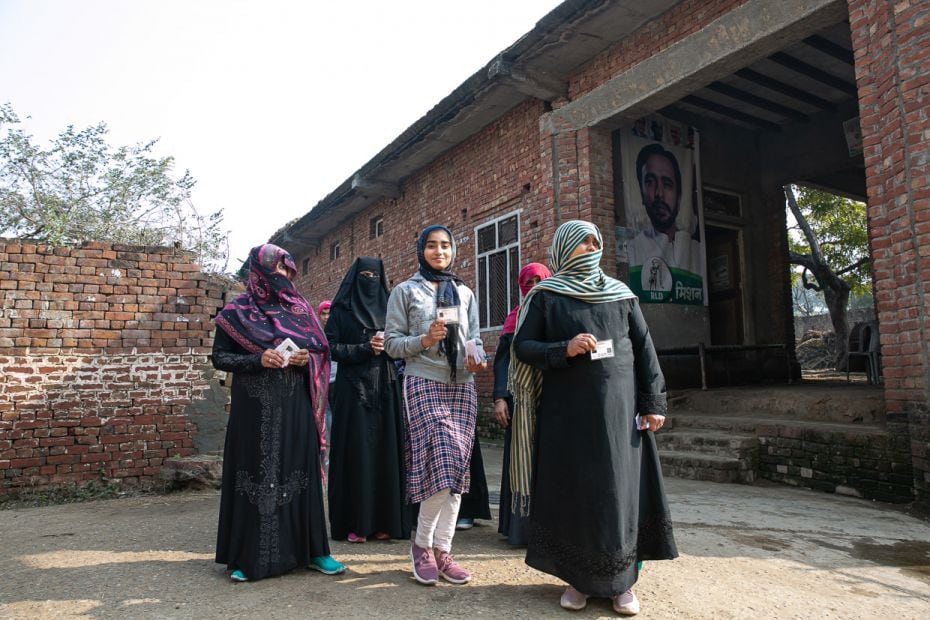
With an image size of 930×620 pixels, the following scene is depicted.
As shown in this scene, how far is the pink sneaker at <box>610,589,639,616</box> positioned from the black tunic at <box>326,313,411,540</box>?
158 centimetres

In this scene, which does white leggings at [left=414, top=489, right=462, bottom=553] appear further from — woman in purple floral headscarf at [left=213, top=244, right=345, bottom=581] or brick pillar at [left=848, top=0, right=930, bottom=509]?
brick pillar at [left=848, top=0, right=930, bottom=509]

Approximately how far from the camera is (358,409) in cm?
374

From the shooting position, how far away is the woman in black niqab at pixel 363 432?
364cm

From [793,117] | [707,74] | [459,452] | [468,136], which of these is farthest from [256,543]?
[793,117]

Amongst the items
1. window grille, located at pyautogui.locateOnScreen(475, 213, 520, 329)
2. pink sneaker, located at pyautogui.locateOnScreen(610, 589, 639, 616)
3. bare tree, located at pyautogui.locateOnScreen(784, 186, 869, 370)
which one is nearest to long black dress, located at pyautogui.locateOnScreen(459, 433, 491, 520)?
pink sneaker, located at pyautogui.locateOnScreen(610, 589, 639, 616)

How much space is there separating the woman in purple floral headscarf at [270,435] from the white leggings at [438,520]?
486mm

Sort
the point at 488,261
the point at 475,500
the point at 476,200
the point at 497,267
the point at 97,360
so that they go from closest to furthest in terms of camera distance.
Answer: the point at 475,500 < the point at 97,360 < the point at 497,267 < the point at 488,261 < the point at 476,200

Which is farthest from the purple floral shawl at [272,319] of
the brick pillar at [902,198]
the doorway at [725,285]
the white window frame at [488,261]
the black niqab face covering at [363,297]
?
the doorway at [725,285]

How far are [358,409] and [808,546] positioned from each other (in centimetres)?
272

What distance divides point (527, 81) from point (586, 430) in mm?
6236

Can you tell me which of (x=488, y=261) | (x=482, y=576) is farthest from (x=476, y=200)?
(x=482, y=576)

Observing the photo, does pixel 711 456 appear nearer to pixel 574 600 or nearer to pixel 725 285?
pixel 574 600

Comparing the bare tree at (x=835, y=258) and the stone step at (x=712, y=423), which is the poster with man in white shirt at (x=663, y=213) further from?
→ the bare tree at (x=835, y=258)

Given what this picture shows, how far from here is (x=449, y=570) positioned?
282 centimetres
